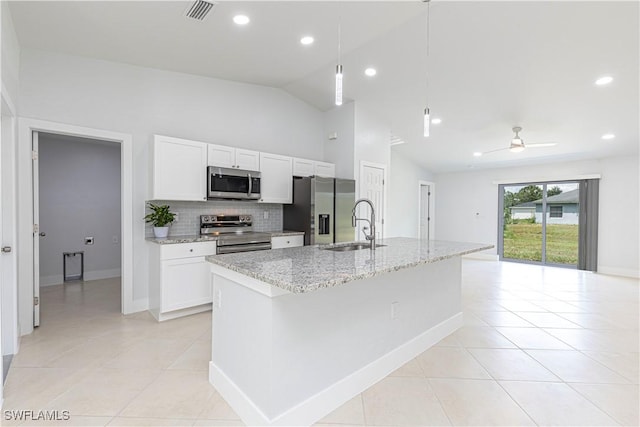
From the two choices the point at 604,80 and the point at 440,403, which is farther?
the point at 604,80

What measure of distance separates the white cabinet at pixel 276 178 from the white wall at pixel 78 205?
2.88m

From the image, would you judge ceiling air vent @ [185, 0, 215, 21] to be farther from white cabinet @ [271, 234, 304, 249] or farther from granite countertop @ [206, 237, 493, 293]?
white cabinet @ [271, 234, 304, 249]

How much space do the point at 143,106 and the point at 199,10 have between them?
1.57 m

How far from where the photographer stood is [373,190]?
16.9ft

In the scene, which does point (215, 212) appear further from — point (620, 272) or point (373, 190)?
point (620, 272)

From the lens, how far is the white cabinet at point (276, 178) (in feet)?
14.2

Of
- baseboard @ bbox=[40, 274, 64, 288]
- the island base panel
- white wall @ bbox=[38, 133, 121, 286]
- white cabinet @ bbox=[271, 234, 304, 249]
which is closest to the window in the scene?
white cabinet @ bbox=[271, 234, 304, 249]

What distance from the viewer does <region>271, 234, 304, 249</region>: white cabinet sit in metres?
4.12

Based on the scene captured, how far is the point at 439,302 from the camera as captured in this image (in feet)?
9.56

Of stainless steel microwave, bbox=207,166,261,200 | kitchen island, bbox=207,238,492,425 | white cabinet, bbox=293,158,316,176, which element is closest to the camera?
kitchen island, bbox=207,238,492,425

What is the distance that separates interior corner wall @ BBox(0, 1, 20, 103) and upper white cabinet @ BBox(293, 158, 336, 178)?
3.01 metres

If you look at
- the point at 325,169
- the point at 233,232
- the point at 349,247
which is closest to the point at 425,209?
the point at 325,169

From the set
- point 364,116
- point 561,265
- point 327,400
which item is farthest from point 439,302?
point 561,265

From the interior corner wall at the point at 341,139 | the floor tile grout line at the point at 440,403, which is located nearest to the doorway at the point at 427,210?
the interior corner wall at the point at 341,139
